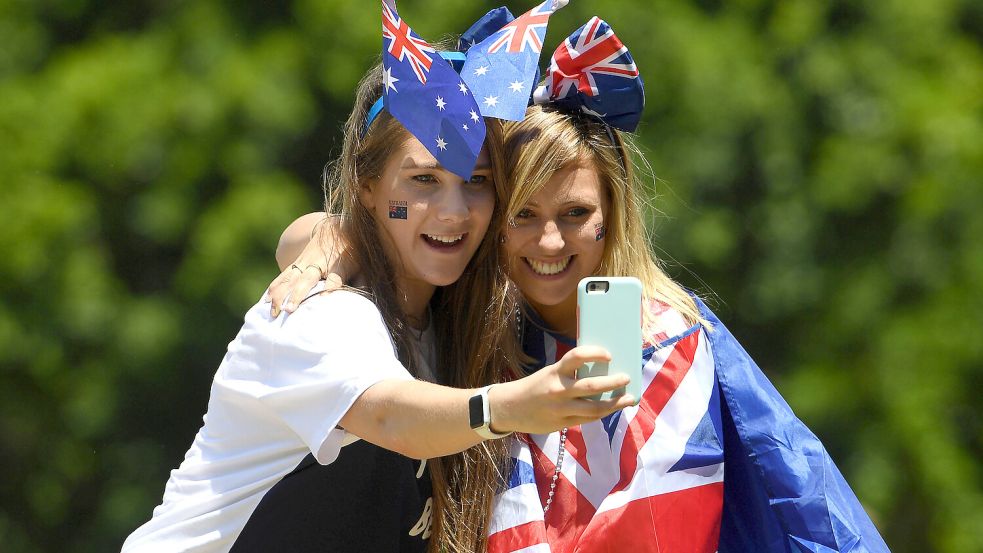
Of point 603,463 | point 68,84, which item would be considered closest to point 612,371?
point 603,463

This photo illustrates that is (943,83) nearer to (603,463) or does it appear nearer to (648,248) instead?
(648,248)

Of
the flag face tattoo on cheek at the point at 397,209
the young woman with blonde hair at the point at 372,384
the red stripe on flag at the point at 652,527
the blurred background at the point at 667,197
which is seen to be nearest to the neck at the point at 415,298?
the young woman with blonde hair at the point at 372,384

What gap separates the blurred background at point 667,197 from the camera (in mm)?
5516

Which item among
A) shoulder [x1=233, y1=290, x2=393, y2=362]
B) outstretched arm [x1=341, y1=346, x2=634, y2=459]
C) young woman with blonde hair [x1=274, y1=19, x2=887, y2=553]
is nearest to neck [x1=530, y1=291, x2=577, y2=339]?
young woman with blonde hair [x1=274, y1=19, x2=887, y2=553]

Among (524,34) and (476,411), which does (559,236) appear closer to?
(524,34)

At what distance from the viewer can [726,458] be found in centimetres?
283

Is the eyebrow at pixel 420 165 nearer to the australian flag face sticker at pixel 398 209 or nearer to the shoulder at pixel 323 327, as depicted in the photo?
the australian flag face sticker at pixel 398 209

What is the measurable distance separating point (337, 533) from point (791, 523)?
0.99m

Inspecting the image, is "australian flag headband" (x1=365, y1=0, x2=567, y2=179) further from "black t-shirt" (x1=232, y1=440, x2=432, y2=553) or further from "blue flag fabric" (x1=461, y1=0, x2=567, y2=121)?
"black t-shirt" (x1=232, y1=440, x2=432, y2=553)

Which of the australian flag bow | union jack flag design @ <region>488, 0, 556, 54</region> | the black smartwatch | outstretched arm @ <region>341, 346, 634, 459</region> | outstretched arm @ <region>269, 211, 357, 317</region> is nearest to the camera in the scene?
outstretched arm @ <region>341, 346, 634, 459</region>

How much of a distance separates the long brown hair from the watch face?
1.93 feet

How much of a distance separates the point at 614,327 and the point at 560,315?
43.9 inches

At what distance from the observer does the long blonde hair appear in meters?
2.87

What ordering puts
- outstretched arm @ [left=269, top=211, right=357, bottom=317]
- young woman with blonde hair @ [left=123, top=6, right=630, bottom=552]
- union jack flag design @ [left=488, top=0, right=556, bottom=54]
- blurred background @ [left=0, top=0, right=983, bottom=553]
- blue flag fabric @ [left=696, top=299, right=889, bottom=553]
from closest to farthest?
young woman with blonde hair @ [left=123, top=6, right=630, bottom=552], outstretched arm @ [left=269, top=211, right=357, bottom=317], blue flag fabric @ [left=696, top=299, right=889, bottom=553], union jack flag design @ [left=488, top=0, right=556, bottom=54], blurred background @ [left=0, top=0, right=983, bottom=553]
